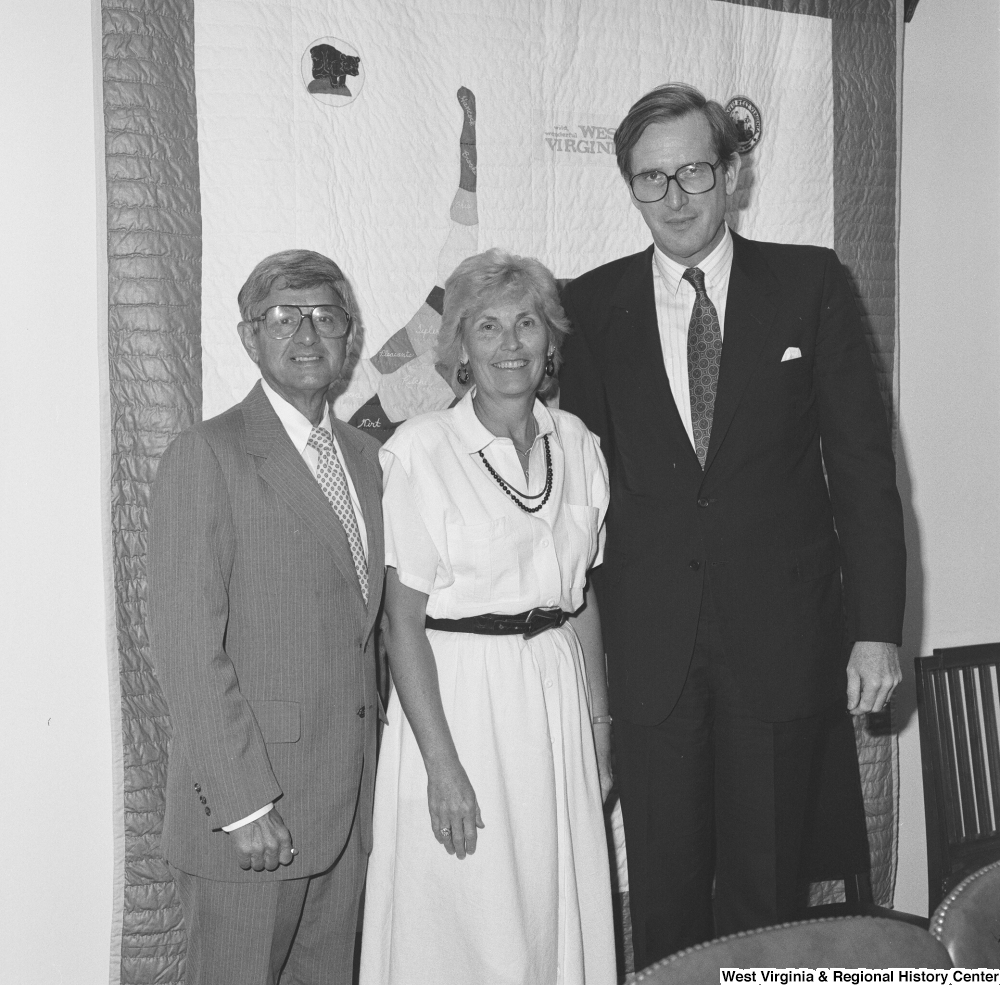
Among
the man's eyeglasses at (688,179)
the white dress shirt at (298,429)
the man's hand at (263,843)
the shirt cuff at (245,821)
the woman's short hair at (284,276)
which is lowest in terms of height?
the man's hand at (263,843)

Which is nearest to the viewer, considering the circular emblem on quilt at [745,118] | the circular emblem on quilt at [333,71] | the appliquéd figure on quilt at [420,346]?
the circular emblem on quilt at [333,71]

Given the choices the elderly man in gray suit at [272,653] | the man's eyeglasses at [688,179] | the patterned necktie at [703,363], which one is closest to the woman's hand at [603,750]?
the elderly man in gray suit at [272,653]

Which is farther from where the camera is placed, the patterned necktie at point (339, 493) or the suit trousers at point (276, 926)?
the patterned necktie at point (339, 493)

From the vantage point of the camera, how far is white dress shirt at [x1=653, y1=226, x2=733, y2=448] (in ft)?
6.28

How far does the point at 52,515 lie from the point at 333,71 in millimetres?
1145

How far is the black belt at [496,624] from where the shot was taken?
72.0 inches

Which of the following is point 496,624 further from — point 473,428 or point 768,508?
point 768,508

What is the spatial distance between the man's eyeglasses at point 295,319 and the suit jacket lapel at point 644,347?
1.81 ft

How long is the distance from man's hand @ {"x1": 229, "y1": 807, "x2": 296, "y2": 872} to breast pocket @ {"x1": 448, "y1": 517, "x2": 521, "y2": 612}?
494 millimetres

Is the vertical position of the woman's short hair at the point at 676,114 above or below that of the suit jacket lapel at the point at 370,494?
above

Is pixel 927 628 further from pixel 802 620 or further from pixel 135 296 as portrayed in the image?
pixel 135 296

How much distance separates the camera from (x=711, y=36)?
2527 millimetres

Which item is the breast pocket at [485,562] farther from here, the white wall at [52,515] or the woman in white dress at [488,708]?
the white wall at [52,515]

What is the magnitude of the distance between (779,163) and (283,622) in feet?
5.85
